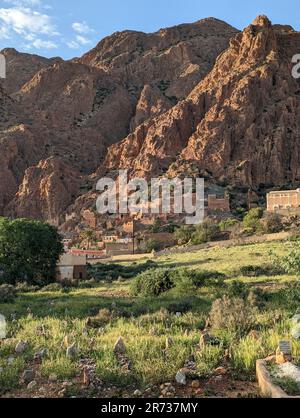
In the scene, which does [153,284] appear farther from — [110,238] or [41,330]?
[110,238]

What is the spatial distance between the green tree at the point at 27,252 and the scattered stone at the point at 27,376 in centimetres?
2461

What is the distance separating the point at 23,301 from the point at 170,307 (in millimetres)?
7602

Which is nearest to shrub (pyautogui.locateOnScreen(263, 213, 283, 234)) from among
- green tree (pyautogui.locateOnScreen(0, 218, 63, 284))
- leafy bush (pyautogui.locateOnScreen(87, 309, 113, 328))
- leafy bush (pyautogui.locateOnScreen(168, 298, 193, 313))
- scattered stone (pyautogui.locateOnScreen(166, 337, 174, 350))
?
green tree (pyautogui.locateOnScreen(0, 218, 63, 284))

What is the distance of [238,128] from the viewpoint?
8894 cm

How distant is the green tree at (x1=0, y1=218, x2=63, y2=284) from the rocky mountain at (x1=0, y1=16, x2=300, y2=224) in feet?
165

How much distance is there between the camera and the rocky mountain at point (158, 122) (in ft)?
286

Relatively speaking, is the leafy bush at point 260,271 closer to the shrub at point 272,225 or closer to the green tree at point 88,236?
the shrub at point 272,225

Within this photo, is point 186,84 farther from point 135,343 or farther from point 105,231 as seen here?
point 135,343

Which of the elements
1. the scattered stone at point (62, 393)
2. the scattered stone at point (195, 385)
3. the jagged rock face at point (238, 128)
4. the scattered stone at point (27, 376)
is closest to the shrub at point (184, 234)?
the jagged rock face at point (238, 128)

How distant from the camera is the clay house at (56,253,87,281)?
122 feet

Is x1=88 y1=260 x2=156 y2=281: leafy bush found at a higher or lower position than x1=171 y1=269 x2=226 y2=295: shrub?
lower

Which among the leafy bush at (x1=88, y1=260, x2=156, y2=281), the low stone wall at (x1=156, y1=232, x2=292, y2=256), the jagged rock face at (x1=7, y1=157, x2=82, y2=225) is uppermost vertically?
the jagged rock face at (x1=7, y1=157, x2=82, y2=225)

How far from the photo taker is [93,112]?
128m

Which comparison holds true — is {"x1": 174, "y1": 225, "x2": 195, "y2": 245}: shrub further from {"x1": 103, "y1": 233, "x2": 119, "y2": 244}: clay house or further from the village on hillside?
{"x1": 103, "y1": 233, "x2": 119, "y2": 244}: clay house
